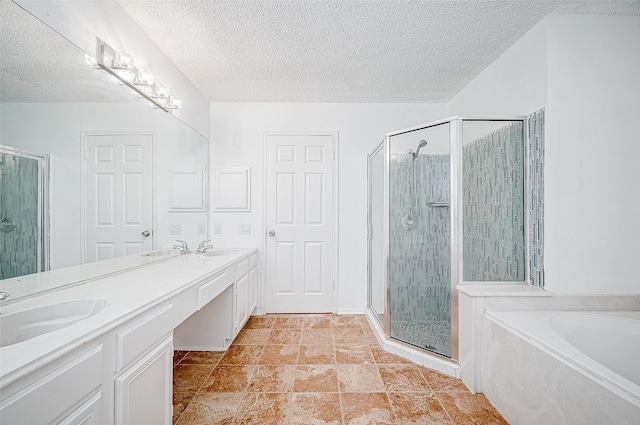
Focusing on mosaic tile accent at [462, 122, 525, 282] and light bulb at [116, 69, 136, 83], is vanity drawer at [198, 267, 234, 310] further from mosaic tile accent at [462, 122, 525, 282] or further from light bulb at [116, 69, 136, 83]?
mosaic tile accent at [462, 122, 525, 282]

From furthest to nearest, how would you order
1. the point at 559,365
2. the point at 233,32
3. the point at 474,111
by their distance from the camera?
the point at 474,111 < the point at 233,32 < the point at 559,365

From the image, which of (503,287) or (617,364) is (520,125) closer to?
(503,287)

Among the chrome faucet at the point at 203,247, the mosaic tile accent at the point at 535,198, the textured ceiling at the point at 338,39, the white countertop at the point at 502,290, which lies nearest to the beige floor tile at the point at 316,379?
the white countertop at the point at 502,290

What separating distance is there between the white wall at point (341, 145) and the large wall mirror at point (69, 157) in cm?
95

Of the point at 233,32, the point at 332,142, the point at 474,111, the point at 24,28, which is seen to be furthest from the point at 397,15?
the point at 24,28

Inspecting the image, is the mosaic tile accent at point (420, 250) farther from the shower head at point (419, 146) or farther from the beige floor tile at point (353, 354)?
the beige floor tile at point (353, 354)

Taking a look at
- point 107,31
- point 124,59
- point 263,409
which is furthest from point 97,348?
point 107,31

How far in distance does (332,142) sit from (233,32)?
1.41 meters

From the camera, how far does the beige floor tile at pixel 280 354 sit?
2.04 meters

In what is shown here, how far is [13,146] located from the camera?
1.03 meters

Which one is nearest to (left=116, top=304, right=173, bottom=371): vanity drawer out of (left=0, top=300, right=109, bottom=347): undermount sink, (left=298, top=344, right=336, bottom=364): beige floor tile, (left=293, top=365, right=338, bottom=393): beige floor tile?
(left=0, top=300, right=109, bottom=347): undermount sink

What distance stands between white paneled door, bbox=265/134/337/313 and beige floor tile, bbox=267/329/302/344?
0.41 m

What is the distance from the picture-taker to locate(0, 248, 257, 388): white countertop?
2.18 feet

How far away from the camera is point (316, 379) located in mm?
1813
